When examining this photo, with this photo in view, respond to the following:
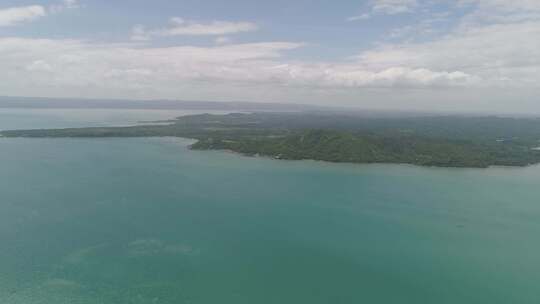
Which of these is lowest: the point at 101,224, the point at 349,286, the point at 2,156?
the point at 349,286

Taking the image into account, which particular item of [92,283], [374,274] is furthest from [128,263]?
[374,274]

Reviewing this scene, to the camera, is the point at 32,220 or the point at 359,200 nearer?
the point at 32,220

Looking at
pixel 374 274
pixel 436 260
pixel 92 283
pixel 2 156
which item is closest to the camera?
pixel 92 283

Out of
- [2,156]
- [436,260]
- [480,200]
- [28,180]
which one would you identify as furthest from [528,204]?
[2,156]

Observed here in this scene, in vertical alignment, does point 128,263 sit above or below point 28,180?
below

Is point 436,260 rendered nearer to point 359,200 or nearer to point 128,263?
point 359,200

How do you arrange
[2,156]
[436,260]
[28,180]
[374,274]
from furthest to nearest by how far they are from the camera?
[2,156], [28,180], [436,260], [374,274]

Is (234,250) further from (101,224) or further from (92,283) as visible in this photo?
(101,224)
